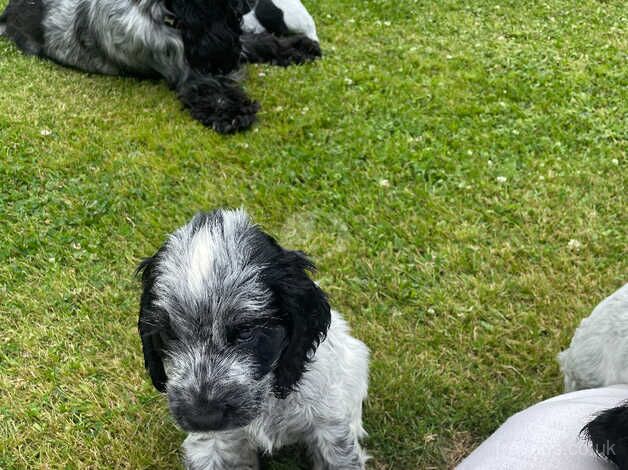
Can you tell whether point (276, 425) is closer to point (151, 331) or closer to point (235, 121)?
point (151, 331)

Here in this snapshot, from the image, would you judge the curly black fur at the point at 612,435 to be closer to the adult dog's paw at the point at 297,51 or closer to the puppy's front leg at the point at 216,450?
the puppy's front leg at the point at 216,450

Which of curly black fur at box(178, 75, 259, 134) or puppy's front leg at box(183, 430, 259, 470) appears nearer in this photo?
puppy's front leg at box(183, 430, 259, 470)

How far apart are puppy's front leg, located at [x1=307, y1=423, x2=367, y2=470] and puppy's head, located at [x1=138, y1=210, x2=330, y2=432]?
46 cm

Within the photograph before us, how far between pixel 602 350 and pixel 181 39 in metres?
4.89

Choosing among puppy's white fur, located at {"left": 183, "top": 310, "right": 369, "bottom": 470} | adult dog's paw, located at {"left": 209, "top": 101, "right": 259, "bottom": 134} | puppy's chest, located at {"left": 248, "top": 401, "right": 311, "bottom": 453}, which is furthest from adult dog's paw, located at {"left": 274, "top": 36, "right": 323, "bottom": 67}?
puppy's chest, located at {"left": 248, "top": 401, "right": 311, "bottom": 453}

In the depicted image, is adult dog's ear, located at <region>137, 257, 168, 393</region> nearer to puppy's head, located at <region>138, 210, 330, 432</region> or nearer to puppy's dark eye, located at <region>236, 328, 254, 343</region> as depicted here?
puppy's head, located at <region>138, 210, 330, 432</region>

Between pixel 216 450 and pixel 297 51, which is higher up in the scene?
pixel 297 51

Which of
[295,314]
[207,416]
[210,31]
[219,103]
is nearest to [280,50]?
[210,31]

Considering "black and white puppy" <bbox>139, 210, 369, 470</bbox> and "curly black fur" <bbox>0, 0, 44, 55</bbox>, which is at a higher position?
"black and white puppy" <bbox>139, 210, 369, 470</bbox>

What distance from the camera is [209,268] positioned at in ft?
8.16

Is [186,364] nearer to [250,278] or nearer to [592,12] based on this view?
[250,278]

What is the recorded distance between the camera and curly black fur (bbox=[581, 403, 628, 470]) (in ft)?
6.66

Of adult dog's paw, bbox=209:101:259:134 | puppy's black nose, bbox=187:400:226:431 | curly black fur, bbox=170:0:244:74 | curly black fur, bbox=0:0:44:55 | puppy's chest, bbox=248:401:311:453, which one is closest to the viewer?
puppy's black nose, bbox=187:400:226:431

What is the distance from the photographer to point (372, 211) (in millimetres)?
4793
